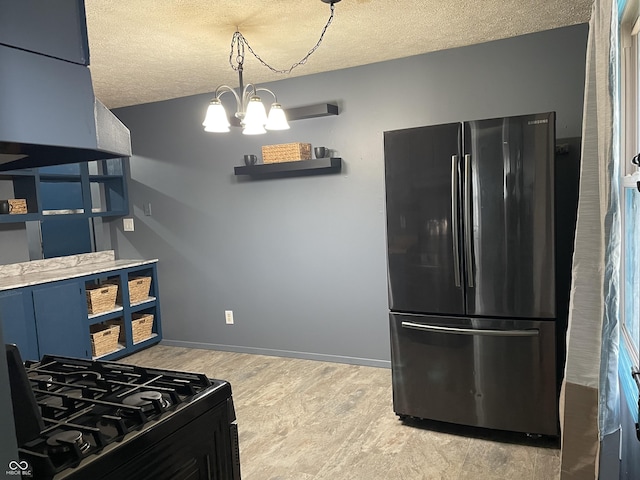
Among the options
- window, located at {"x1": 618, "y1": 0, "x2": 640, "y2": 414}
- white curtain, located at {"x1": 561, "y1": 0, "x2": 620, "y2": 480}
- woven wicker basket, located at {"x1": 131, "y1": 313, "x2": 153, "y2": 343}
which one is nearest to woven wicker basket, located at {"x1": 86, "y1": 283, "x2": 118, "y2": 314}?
woven wicker basket, located at {"x1": 131, "y1": 313, "x2": 153, "y2": 343}

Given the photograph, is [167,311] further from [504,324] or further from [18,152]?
[18,152]

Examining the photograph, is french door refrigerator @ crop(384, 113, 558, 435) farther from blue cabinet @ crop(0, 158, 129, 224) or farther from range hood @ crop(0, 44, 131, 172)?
blue cabinet @ crop(0, 158, 129, 224)

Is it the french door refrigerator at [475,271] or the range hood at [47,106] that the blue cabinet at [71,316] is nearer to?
the french door refrigerator at [475,271]

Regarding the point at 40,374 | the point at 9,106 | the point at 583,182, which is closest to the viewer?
the point at 9,106

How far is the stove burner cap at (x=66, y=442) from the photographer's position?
100 centimetres

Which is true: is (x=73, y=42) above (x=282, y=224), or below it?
above

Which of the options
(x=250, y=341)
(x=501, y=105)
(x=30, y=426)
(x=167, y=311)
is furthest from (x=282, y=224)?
(x=30, y=426)

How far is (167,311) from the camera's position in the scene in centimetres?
493

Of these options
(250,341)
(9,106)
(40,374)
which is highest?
(9,106)

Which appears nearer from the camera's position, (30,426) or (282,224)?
(30,426)

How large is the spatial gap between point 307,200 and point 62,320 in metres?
2.15

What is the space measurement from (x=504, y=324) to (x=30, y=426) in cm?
230

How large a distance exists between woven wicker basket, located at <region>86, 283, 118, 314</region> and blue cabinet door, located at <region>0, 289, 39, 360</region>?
1.95 ft

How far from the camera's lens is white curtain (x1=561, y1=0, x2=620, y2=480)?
5.59 ft
